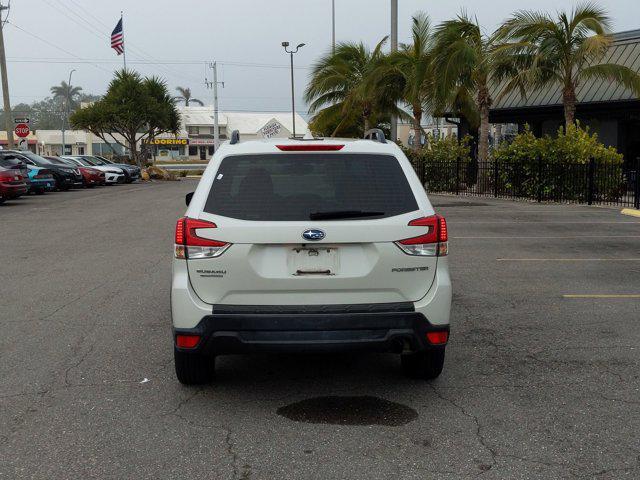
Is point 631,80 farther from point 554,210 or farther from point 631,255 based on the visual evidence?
point 631,255

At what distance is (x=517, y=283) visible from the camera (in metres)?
9.29

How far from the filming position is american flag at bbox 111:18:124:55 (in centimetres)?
5388

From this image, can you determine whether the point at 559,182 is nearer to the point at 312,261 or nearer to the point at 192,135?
the point at 312,261

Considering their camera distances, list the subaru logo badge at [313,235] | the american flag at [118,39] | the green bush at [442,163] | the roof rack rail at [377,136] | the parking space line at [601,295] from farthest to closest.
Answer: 1. the american flag at [118,39]
2. the green bush at [442,163]
3. the parking space line at [601,295]
4. the roof rack rail at [377,136]
5. the subaru logo badge at [313,235]

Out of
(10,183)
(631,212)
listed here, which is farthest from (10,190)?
(631,212)

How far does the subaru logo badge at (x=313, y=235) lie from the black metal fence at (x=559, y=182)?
1736 centimetres

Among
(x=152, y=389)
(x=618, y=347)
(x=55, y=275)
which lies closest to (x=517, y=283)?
(x=618, y=347)

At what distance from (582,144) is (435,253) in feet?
64.7

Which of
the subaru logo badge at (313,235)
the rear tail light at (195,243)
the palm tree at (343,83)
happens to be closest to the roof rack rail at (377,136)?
the subaru logo badge at (313,235)

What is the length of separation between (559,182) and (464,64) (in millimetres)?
4884

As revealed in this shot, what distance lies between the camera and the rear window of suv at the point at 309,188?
4.62 metres

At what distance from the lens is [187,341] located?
15.4ft

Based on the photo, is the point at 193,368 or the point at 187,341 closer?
the point at 187,341

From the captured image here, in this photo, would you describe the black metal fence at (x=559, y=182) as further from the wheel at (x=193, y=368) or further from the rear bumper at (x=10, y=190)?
the wheel at (x=193, y=368)
